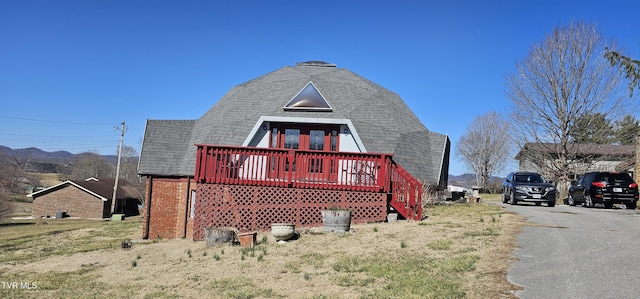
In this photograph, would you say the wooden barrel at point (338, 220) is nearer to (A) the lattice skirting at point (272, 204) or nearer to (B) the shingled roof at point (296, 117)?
(A) the lattice skirting at point (272, 204)

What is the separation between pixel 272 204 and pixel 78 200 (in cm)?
4988

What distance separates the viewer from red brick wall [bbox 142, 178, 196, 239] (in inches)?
765

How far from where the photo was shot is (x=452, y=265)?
7.38 m

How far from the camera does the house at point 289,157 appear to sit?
500 inches

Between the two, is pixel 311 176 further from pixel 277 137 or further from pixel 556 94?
pixel 556 94

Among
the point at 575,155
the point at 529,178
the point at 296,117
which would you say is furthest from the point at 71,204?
the point at 575,155

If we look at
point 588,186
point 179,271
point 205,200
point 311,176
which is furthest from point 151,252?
point 588,186

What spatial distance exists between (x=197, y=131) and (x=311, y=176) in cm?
1089

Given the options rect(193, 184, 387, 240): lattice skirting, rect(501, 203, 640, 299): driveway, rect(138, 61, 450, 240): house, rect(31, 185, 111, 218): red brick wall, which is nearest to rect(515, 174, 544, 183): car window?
rect(138, 61, 450, 240): house

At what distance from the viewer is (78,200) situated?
53.8 m

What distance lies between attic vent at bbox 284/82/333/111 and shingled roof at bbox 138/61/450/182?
19 centimetres

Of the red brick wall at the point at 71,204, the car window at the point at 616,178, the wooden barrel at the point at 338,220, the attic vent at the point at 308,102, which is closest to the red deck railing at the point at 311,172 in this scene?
the wooden barrel at the point at 338,220

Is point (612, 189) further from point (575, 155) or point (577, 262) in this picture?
point (577, 262)

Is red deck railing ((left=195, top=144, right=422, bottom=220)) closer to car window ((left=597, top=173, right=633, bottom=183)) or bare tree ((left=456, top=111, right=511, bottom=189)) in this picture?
car window ((left=597, top=173, right=633, bottom=183))
